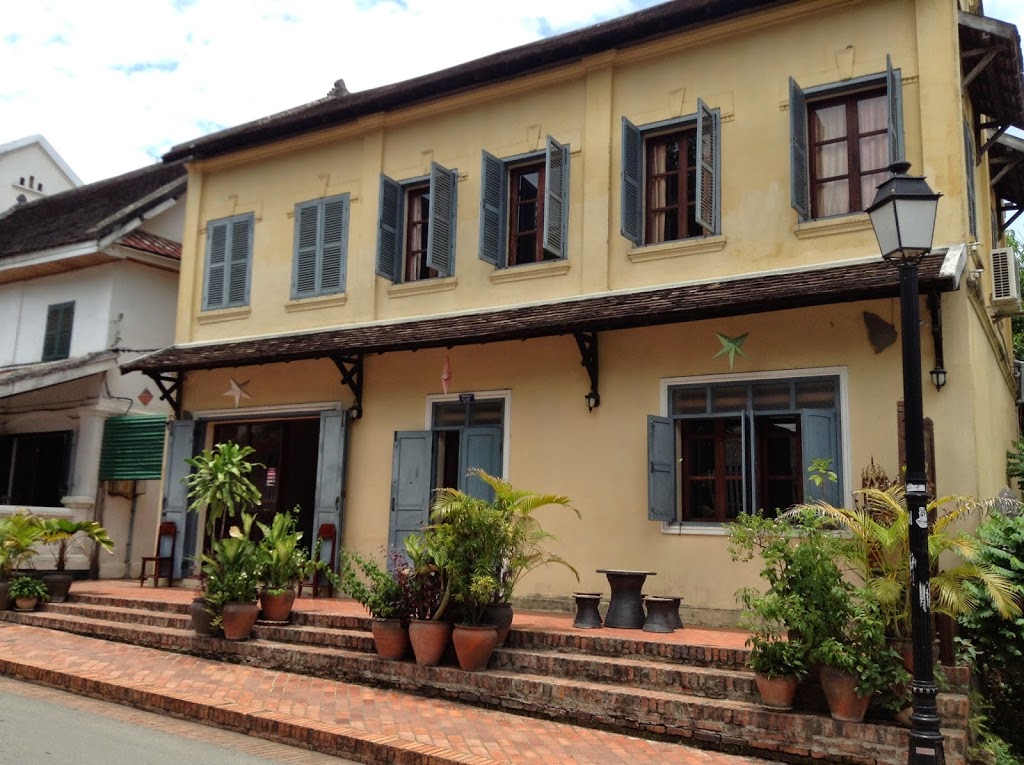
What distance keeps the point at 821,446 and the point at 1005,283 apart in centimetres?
382

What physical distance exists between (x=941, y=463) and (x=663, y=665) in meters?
3.43

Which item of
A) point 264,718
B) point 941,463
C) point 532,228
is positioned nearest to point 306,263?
point 532,228

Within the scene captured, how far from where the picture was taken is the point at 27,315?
711 inches

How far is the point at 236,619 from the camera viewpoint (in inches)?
404

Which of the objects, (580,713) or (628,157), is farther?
(628,157)

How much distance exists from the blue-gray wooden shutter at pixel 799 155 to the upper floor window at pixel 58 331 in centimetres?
1307

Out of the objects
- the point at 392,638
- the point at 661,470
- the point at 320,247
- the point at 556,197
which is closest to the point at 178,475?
the point at 320,247

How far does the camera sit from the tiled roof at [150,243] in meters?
16.8

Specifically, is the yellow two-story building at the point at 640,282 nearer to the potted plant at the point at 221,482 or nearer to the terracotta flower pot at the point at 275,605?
the potted plant at the point at 221,482

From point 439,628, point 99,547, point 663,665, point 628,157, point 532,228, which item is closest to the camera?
point 663,665

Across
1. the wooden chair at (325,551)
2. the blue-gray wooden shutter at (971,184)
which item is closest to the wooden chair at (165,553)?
the wooden chair at (325,551)

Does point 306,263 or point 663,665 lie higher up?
point 306,263

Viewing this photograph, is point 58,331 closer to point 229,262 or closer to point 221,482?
point 229,262

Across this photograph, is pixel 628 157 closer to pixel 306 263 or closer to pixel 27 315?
pixel 306 263
